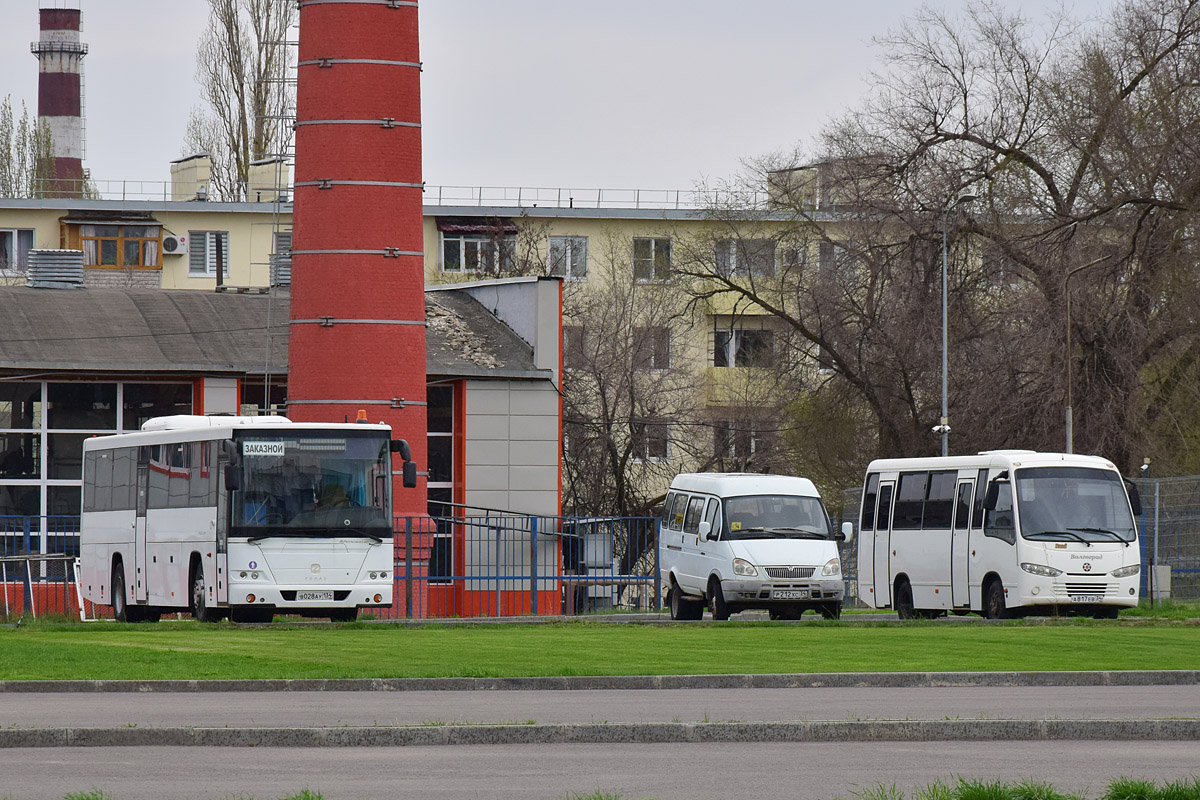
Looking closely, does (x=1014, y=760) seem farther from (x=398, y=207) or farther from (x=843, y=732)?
(x=398, y=207)

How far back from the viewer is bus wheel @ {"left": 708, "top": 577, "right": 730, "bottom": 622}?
30.5m

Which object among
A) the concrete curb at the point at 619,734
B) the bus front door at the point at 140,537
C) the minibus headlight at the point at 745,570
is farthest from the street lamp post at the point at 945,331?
the concrete curb at the point at 619,734

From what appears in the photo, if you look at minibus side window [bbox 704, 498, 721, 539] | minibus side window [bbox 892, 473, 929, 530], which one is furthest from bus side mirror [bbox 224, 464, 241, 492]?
minibus side window [bbox 892, 473, 929, 530]

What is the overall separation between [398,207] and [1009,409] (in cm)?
1490

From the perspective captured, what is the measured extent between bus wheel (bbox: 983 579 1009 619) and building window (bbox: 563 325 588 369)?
34553 mm

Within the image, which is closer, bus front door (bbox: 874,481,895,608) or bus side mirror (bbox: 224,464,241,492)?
bus side mirror (bbox: 224,464,241,492)

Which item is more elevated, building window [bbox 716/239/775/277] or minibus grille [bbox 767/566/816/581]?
building window [bbox 716/239/775/277]

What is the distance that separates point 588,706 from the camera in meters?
15.2

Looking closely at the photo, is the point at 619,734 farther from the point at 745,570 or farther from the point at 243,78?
the point at 243,78

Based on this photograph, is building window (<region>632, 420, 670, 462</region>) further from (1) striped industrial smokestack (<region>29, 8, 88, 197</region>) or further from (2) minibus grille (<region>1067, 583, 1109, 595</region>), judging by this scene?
(2) minibus grille (<region>1067, 583, 1109, 595</region>)

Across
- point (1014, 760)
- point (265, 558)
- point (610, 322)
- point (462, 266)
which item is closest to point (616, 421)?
point (610, 322)

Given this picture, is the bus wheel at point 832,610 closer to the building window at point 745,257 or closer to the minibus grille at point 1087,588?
the minibus grille at point 1087,588

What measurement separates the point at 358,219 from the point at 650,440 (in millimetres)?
32362

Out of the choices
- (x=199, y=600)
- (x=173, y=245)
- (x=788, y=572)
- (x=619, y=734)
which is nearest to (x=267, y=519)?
(x=199, y=600)
